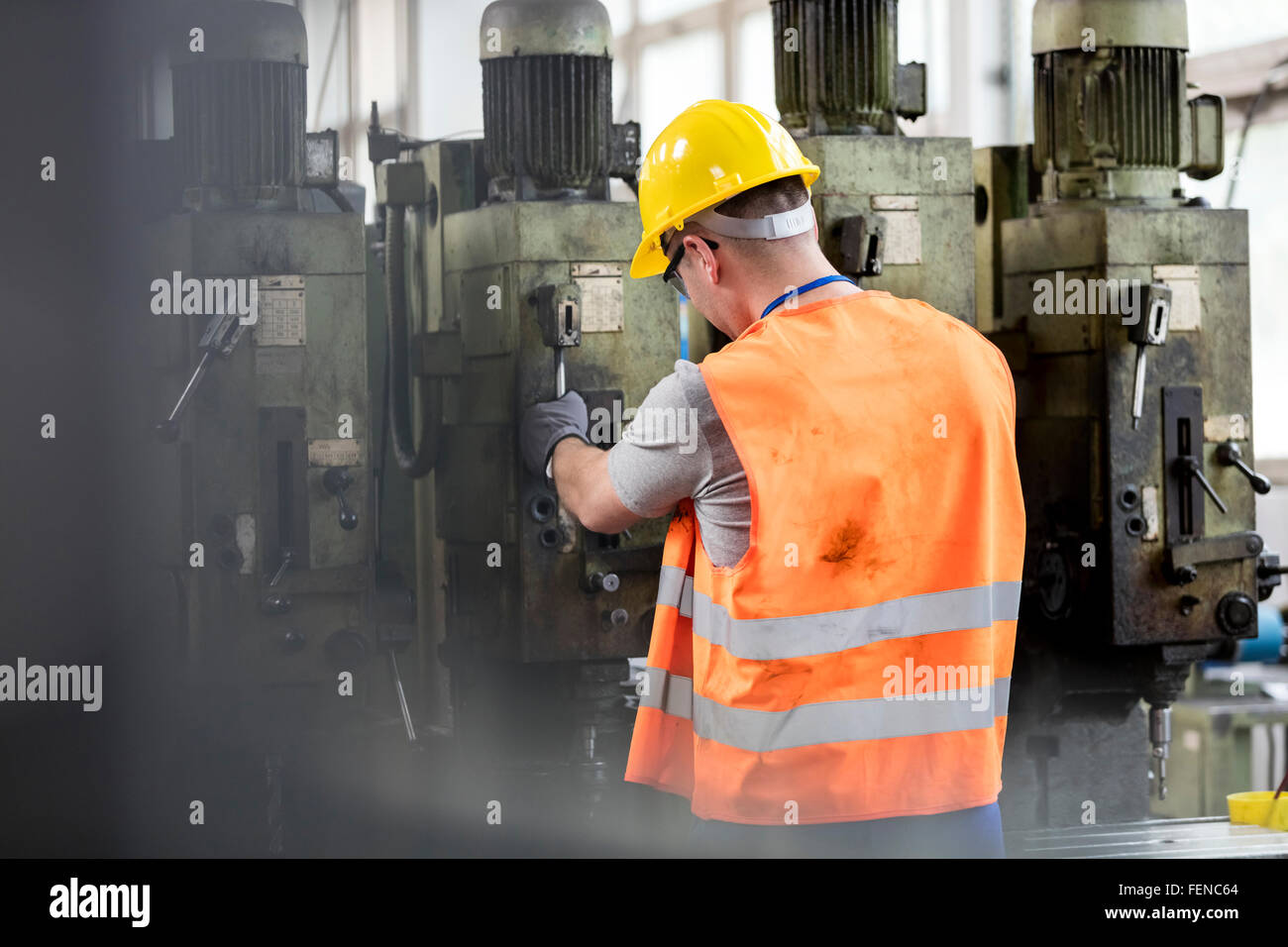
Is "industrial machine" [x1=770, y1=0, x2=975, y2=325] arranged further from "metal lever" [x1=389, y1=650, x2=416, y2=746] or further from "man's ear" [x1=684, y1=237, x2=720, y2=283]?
"metal lever" [x1=389, y1=650, x2=416, y2=746]

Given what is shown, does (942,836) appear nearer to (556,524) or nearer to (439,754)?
(556,524)

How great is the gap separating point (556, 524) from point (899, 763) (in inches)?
46.5

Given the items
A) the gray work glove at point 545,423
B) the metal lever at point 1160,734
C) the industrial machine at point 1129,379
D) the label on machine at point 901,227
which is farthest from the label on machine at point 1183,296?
the gray work glove at point 545,423

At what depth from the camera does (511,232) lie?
3014 mm

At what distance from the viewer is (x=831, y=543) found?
6.36 ft

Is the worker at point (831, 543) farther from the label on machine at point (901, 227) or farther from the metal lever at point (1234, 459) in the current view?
the metal lever at point (1234, 459)

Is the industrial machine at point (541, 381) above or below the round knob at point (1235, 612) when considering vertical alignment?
above

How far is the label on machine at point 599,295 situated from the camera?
304 cm

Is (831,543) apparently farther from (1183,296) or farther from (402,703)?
(1183,296)

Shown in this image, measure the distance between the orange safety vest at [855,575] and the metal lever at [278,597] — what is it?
118 cm

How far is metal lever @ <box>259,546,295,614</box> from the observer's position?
9.67 feet

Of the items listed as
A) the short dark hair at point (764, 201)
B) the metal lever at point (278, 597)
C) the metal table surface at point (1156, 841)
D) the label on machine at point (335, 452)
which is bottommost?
the metal table surface at point (1156, 841)
